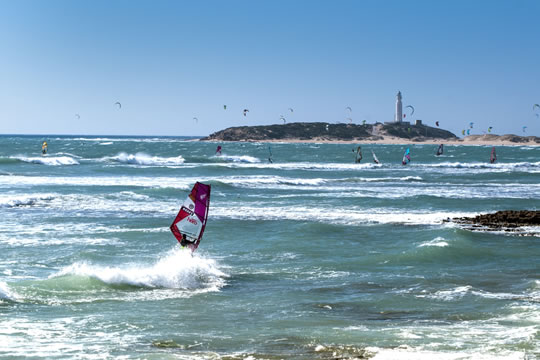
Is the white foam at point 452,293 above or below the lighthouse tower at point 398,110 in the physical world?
below

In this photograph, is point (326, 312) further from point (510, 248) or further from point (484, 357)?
point (510, 248)

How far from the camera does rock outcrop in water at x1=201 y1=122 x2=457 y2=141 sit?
164 m

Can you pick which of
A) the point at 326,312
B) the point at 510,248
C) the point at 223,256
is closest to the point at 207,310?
the point at 326,312

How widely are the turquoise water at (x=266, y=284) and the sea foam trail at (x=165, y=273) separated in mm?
34

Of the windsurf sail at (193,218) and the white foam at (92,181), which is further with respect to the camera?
the white foam at (92,181)

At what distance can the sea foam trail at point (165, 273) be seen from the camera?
12.3 metres

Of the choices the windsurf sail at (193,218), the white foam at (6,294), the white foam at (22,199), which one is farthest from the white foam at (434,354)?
the white foam at (22,199)

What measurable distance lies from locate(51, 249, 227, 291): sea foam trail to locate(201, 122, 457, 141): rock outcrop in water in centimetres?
14873

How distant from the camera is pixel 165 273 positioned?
12766 millimetres

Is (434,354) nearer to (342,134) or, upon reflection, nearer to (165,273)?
(165,273)

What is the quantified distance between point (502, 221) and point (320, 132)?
484 feet

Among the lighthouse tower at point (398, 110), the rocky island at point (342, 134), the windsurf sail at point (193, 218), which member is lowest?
the windsurf sail at point (193, 218)

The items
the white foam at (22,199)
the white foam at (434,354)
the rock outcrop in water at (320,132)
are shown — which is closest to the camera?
the white foam at (434,354)

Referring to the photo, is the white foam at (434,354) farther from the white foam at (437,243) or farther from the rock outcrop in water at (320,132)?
the rock outcrop in water at (320,132)
